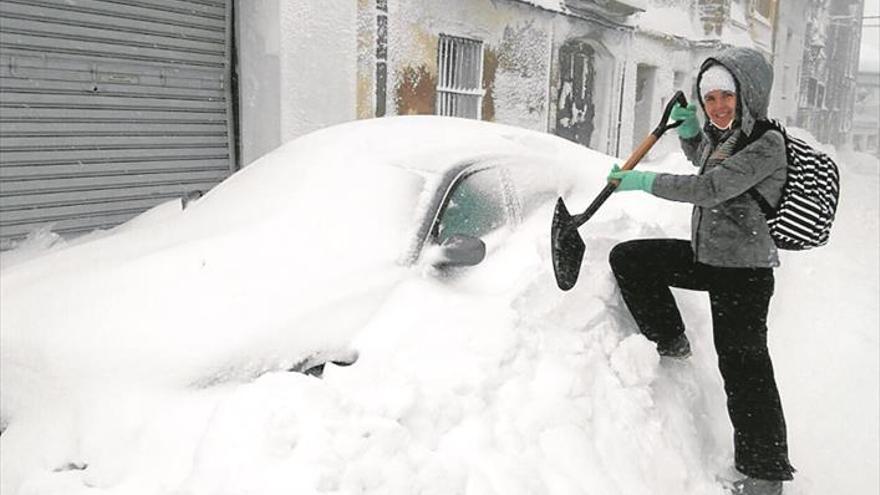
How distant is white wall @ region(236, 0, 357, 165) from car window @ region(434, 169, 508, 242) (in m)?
4.68

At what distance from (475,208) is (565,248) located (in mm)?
570

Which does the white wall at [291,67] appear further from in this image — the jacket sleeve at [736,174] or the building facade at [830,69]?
the building facade at [830,69]

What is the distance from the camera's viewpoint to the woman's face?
3.13m

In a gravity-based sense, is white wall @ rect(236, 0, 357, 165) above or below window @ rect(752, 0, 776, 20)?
below

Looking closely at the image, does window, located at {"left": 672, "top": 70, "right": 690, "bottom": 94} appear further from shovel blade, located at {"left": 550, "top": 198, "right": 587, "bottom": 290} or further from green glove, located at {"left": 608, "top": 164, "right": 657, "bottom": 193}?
green glove, located at {"left": 608, "top": 164, "right": 657, "bottom": 193}

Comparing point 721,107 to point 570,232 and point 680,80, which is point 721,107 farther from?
point 680,80

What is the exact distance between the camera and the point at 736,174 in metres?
3.01

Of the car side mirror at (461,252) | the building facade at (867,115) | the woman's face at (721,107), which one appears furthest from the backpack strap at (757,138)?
the building facade at (867,115)

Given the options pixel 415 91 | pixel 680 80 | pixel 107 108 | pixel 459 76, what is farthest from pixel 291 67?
pixel 680 80

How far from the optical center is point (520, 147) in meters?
4.56

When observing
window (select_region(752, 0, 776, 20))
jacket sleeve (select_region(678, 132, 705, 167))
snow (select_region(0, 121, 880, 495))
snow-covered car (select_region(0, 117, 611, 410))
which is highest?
window (select_region(752, 0, 776, 20))

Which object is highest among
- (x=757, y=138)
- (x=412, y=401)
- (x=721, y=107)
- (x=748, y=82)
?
(x=748, y=82)

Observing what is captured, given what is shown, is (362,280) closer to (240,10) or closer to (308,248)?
(308,248)

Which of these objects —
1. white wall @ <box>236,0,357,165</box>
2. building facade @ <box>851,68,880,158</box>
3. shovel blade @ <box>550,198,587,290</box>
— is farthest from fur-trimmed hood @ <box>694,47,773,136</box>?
building facade @ <box>851,68,880,158</box>
